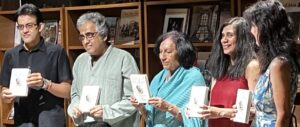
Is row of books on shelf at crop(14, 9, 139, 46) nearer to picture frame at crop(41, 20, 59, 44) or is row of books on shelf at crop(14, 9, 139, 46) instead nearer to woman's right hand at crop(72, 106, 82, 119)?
picture frame at crop(41, 20, 59, 44)

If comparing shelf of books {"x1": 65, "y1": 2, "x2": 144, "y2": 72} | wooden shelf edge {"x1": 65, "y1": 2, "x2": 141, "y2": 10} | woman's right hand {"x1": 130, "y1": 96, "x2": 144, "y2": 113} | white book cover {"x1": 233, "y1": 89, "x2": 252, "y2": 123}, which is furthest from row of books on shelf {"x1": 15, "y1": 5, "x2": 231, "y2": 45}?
white book cover {"x1": 233, "y1": 89, "x2": 252, "y2": 123}

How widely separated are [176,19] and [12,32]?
5.07 feet

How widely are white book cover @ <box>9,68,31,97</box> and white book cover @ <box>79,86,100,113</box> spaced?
33cm

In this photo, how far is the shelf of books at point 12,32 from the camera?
4434 mm

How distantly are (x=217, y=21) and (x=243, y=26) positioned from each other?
1.09m

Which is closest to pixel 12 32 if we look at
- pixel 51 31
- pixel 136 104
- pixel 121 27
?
pixel 51 31

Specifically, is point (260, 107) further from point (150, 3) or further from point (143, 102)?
point (150, 3)

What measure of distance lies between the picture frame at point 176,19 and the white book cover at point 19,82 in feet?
4.25

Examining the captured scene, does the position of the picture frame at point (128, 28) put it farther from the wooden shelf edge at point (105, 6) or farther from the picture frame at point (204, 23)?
the picture frame at point (204, 23)

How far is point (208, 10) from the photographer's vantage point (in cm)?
386

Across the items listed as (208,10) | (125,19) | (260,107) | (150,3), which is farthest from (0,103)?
(260,107)

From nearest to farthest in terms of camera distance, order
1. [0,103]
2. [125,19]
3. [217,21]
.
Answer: [217,21] < [125,19] < [0,103]

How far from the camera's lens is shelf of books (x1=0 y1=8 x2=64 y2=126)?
443cm

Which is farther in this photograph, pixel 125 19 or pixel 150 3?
pixel 125 19
